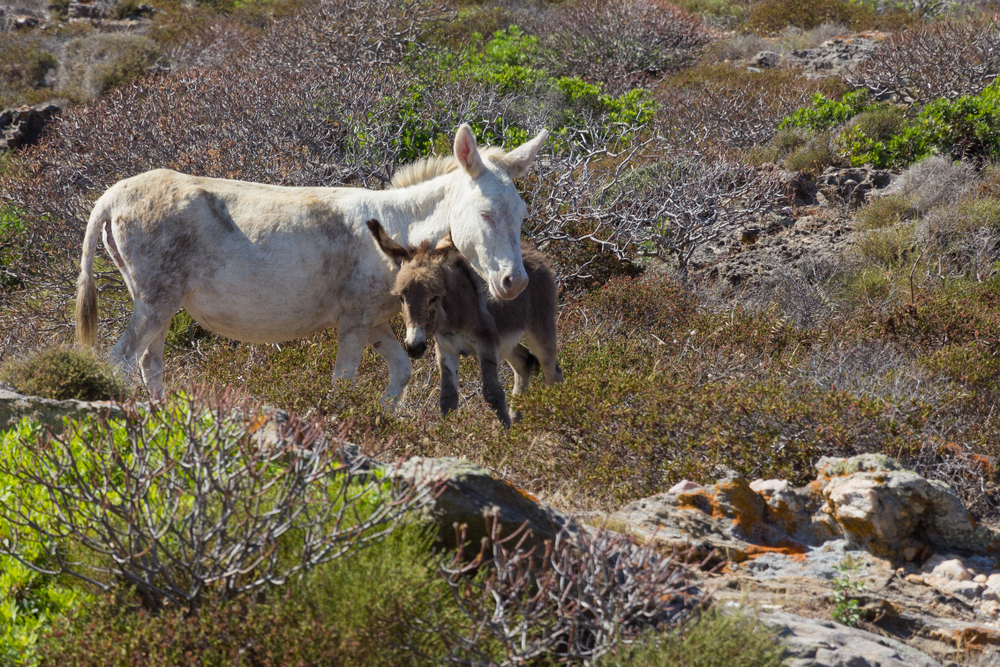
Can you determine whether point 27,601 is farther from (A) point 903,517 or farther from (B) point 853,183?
(B) point 853,183

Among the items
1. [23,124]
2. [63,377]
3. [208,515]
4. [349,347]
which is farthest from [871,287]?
[23,124]

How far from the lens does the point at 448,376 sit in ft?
20.4

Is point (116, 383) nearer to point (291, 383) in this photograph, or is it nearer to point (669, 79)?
point (291, 383)

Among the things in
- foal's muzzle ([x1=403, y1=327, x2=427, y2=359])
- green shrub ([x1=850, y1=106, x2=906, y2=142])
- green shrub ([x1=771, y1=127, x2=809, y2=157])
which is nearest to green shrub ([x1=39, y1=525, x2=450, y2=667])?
foal's muzzle ([x1=403, y1=327, x2=427, y2=359])

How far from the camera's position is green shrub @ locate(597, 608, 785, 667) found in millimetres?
2643

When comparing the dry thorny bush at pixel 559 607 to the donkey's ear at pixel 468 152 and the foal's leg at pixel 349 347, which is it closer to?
the foal's leg at pixel 349 347

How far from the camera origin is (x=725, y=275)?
1033cm

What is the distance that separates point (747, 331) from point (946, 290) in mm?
2522

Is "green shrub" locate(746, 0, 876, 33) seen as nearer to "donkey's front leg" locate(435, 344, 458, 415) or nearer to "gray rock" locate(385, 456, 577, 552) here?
"donkey's front leg" locate(435, 344, 458, 415)

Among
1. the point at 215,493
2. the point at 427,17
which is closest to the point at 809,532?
the point at 215,493

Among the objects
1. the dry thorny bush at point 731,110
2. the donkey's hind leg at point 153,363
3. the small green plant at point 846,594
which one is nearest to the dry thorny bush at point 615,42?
the dry thorny bush at point 731,110

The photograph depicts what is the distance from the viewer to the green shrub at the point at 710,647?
264cm

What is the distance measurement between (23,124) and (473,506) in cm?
1535

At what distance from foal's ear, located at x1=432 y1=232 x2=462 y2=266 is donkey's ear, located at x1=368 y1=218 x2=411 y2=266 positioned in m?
0.21
